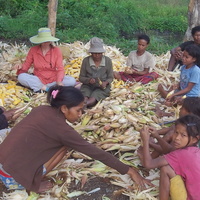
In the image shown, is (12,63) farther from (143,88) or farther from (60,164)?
(60,164)

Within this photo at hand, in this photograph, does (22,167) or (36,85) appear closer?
(22,167)

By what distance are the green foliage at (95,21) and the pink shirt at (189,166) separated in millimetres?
5742

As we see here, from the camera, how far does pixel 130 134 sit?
352 cm

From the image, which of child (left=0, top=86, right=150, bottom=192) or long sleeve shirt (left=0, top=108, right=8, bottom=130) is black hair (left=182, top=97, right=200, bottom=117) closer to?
child (left=0, top=86, right=150, bottom=192)

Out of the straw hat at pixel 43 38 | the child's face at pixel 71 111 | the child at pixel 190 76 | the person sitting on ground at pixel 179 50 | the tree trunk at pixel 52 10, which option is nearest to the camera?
the child's face at pixel 71 111

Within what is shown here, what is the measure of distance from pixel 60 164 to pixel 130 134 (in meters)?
0.97

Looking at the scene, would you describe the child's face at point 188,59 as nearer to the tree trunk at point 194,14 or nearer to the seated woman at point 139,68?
the seated woman at point 139,68

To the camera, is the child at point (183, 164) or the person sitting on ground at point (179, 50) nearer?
the child at point (183, 164)

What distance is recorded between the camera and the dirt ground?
2656mm

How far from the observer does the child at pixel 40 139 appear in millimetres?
2359

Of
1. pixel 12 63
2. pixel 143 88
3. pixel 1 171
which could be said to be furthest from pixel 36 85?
pixel 1 171

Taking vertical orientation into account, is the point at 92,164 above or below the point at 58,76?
below

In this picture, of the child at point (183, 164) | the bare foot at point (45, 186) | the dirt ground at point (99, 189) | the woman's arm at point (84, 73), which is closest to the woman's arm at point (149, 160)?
the child at point (183, 164)

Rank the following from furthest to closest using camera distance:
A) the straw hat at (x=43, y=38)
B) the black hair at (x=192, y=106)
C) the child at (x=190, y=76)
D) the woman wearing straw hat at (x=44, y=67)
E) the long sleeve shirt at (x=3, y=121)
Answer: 1. the woman wearing straw hat at (x=44, y=67)
2. the straw hat at (x=43, y=38)
3. the child at (x=190, y=76)
4. the long sleeve shirt at (x=3, y=121)
5. the black hair at (x=192, y=106)
